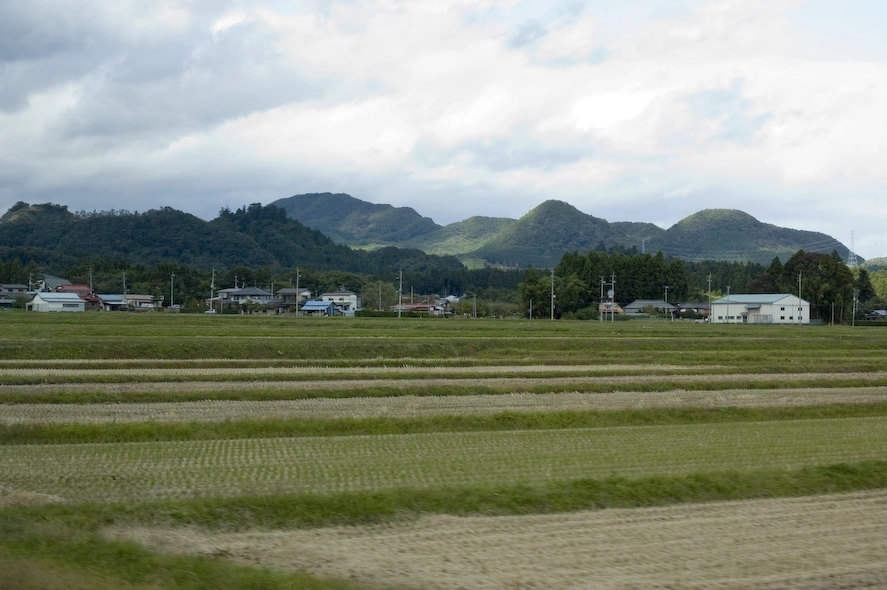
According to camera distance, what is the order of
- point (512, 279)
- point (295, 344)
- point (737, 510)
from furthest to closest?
point (512, 279) → point (295, 344) → point (737, 510)

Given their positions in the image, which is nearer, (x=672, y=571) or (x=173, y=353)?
(x=672, y=571)

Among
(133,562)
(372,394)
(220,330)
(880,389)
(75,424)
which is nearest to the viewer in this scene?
(133,562)

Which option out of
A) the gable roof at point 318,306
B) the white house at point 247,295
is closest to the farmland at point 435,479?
the gable roof at point 318,306

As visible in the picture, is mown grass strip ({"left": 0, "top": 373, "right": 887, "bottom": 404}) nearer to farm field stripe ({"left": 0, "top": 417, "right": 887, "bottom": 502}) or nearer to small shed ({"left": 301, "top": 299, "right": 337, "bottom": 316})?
farm field stripe ({"left": 0, "top": 417, "right": 887, "bottom": 502})

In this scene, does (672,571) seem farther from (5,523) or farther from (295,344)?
(295,344)

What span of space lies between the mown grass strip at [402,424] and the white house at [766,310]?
8452 centimetres

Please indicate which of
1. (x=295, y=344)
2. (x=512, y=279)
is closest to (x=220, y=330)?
(x=295, y=344)

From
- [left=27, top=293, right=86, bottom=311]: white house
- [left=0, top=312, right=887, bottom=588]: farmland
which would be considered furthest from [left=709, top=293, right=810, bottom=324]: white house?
[left=27, top=293, right=86, bottom=311]: white house

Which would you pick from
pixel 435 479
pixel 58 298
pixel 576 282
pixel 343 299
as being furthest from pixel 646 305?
pixel 435 479

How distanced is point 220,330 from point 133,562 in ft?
146

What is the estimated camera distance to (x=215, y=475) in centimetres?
1311

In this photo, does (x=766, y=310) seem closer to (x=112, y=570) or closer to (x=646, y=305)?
(x=646, y=305)

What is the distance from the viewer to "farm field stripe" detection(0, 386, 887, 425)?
18984 millimetres

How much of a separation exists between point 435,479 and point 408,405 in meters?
8.86
